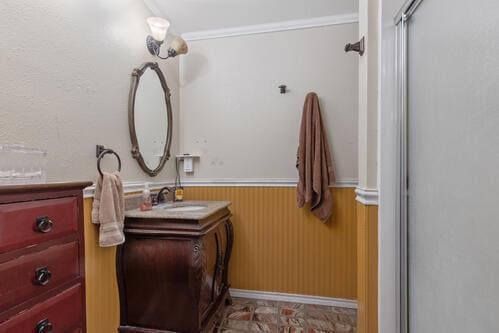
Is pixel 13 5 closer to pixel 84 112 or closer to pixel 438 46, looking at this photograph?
pixel 84 112

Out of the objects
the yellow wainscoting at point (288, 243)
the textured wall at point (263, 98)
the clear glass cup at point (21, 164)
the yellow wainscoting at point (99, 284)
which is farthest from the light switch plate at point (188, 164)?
the clear glass cup at point (21, 164)

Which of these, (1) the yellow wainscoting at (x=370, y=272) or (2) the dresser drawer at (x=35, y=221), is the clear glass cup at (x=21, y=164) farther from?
(1) the yellow wainscoting at (x=370, y=272)

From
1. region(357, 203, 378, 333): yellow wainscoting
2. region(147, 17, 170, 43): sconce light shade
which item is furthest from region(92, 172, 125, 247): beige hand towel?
region(357, 203, 378, 333): yellow wainscoting

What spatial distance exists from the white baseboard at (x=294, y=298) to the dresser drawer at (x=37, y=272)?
5.19 ft

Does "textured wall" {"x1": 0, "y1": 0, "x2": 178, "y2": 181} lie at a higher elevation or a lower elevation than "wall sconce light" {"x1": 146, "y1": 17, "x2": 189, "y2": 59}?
lower

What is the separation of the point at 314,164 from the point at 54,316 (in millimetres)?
1726

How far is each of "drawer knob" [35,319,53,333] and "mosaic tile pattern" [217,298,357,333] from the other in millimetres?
1216

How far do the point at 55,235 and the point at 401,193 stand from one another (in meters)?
1.44

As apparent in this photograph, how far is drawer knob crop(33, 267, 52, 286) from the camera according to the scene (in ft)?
2.54

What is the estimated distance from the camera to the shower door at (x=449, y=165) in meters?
0.68

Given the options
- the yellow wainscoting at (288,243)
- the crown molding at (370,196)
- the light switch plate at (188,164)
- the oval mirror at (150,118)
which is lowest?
the yellow wainscoting at (288,243)

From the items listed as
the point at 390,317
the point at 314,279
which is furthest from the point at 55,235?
the point at 314,279

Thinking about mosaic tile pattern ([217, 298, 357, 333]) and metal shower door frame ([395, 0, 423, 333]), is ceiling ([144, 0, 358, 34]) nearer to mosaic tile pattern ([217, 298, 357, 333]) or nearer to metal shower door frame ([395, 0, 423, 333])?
metal shower door frame ([395, 0, 423, 333])

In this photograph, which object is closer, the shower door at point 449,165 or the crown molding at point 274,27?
the shower door at point 449,165
